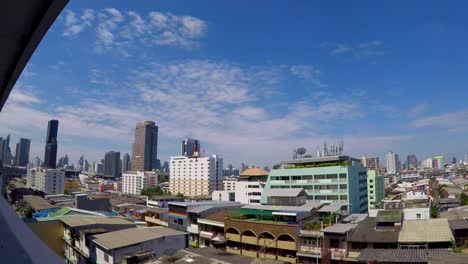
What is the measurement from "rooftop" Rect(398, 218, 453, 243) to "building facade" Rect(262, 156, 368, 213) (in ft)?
41.2

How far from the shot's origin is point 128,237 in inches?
639

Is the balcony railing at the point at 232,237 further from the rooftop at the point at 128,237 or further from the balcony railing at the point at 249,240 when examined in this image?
the rooftop at the point at 128,237

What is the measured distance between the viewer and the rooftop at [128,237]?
50.0 ft

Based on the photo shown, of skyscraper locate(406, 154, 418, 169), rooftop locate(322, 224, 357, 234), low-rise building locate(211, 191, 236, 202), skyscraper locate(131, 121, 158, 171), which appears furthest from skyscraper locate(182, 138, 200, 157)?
skyscraper locate(406, 154, 418, 169)

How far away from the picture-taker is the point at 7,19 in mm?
2357

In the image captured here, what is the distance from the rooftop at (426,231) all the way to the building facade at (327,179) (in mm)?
12557

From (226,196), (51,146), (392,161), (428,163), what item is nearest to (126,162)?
(51,146)

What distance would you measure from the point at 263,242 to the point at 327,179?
14.6 meters

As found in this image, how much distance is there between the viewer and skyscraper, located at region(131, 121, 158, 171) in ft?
412

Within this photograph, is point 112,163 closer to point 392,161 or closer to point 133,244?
point 392,161

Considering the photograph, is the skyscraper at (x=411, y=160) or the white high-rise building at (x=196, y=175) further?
the skyscraper at (x=411, y=160)

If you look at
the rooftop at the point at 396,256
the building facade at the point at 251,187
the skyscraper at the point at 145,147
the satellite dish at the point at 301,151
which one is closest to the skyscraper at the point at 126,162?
the skyscraper at the point at 145,147

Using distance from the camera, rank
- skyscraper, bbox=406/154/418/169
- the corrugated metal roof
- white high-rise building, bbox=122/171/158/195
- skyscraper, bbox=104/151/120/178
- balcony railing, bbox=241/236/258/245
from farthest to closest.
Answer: skyscraper, bbox=406/154/418/169, skyscraper, bbox=104/151/120/178, white high-rise building, bbox=122/171/158/195, the corrugated metal roof, balcony railing, bbox=241/236/258/245

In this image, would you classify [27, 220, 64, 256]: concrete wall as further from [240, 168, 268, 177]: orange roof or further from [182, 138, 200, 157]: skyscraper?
[182, 138, 200, 157]: skyscraper
